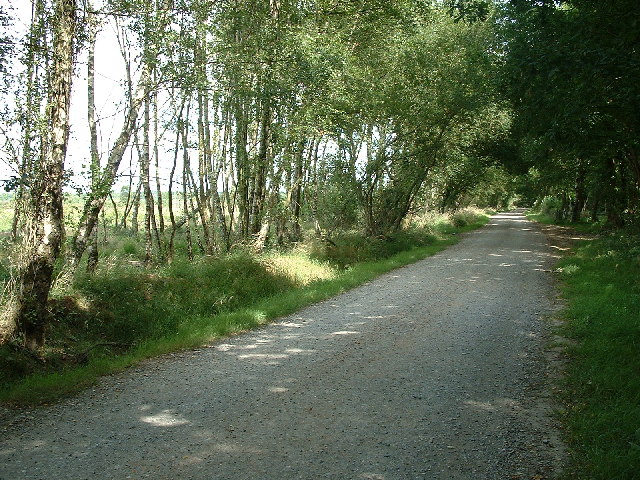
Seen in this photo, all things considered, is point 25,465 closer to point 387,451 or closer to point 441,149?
point 387,451

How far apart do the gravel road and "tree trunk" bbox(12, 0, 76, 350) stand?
151 cm

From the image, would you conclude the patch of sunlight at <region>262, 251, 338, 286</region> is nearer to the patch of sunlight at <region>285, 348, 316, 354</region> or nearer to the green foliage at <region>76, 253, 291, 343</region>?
the green foliage at <region>76, 253, 291, 343</region>

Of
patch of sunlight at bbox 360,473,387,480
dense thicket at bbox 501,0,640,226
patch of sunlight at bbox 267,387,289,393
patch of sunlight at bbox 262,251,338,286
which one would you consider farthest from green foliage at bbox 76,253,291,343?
dense thicket at bbox 501,0,640,226

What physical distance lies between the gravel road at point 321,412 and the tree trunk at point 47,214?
151 cm

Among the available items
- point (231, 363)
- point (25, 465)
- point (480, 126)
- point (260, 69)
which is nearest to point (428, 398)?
point (231, 363)

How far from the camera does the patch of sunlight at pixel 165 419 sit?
15.2 feet

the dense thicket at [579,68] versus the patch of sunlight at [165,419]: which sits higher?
the dense thicket at [579,68]

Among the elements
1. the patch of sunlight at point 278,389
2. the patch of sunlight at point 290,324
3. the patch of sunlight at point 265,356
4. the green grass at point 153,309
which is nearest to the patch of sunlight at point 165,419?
the patch of sunlight at point 278,389

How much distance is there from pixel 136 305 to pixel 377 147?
12.7 m

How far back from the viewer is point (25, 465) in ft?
12.7

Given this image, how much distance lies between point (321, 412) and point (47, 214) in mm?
4443

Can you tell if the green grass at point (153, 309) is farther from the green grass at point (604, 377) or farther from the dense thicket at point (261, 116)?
the green grass at point (604, 377)

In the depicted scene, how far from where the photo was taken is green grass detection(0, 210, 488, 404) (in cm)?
612

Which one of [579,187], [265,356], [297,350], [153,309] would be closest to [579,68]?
[297,350]
